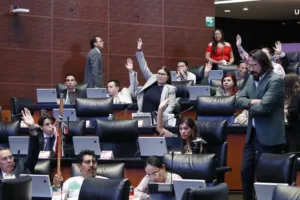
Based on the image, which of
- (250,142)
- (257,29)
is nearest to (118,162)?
(250,142)

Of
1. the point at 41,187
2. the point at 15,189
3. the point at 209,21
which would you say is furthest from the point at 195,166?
the point at 209,21

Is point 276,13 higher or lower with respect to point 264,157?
higher

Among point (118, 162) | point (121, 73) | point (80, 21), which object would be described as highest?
point (80, 21)

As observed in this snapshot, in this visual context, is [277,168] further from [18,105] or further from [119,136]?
[18,105]

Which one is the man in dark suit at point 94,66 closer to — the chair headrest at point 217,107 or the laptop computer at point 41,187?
the chair headrest at point 217,107

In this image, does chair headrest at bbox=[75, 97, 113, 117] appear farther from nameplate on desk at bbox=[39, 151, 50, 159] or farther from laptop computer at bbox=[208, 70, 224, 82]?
laptop computer at bbox=[208, 70, 224, 82]

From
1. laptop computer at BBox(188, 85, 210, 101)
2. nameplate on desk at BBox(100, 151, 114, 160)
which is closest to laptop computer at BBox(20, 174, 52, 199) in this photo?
nameplate on desk at BBox(100, 151, 114, 160)

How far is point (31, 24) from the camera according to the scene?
A: 15.3m

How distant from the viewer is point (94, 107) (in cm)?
1116

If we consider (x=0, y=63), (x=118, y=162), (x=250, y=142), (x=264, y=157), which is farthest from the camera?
(x=0, y=63)

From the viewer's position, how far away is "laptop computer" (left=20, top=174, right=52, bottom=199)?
7602 mm

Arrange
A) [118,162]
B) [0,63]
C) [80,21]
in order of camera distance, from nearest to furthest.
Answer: [118,162] < [0,63] < [80,21]

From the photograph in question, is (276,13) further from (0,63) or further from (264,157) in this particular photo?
(264,157)

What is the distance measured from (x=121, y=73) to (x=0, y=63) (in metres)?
2.90
